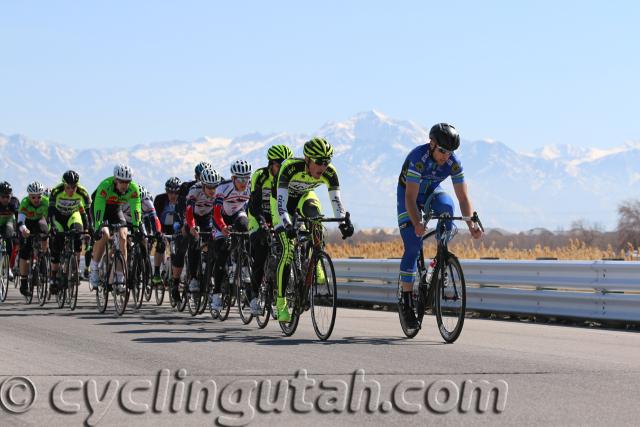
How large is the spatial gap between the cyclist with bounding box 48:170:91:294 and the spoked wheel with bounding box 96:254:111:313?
78.5 inches

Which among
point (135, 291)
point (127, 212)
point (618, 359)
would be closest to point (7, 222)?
point (127, 212)

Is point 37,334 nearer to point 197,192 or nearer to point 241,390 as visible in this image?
point 197,192

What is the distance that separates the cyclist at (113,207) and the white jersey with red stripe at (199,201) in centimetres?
76

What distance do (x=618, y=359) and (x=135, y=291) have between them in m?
8.83

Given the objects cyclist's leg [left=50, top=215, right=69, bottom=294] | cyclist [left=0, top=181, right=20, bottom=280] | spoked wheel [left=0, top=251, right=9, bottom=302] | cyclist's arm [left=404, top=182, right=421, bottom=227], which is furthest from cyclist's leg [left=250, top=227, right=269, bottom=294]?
cyclist [left=0, top=181, right=20, bottom=280]

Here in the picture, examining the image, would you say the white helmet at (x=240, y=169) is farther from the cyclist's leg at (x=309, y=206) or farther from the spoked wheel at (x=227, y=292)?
the cyclist's leg at (x=309, y=206)

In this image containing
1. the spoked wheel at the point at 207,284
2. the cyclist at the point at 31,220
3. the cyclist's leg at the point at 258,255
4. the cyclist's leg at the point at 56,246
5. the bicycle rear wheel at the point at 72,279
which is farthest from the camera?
the cyclist at the point at 31,220

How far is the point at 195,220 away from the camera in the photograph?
17.3m

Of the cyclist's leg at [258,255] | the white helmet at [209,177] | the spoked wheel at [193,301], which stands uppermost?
the white helmet at [209,177]

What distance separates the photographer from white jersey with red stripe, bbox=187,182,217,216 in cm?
1702

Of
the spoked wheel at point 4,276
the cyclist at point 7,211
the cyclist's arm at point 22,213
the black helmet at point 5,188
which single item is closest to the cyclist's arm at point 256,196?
the cyclist's arm at point 22,213

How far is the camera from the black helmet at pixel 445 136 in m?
11.6

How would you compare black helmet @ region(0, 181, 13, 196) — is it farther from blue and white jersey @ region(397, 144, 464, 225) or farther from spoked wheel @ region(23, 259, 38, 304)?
blue and white jersey @ region(397, 144, 464, 225)

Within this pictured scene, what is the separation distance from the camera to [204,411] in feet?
25.0
